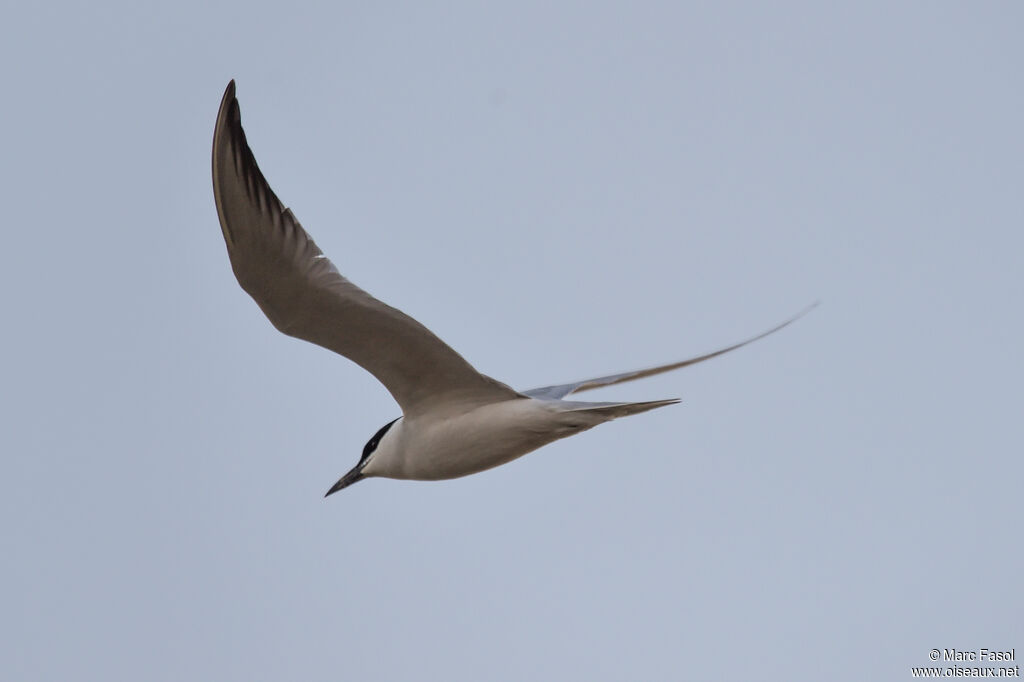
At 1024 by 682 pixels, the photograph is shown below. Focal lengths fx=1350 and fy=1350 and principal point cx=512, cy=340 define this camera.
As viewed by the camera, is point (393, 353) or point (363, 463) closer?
point (393, 353)

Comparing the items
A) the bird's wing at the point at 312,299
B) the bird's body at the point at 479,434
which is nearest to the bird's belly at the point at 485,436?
the bird's body at the point at 479,434

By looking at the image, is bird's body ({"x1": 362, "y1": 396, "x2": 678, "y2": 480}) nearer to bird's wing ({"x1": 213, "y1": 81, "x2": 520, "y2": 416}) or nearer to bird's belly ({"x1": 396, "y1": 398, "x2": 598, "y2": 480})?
bird's belly ({"x1": 396, "y1": 398, "x2": 598, "y2": 480})

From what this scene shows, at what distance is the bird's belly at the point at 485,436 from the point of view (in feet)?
24.2

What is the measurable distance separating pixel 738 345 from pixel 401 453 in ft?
7.92

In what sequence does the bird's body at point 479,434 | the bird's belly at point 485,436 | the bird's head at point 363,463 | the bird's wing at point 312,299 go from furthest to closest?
the bird's head at point 363,463 < the bird's belly at point 485,436 < the bird's body at point 479,434 < the bird's wing at point 312,299

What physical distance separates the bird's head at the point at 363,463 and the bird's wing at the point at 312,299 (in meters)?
0.59

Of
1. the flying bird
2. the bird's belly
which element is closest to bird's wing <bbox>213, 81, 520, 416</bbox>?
the flying bird

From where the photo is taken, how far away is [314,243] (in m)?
7.15

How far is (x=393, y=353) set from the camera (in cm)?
769

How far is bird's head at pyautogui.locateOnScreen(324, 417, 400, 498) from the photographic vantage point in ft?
28.3

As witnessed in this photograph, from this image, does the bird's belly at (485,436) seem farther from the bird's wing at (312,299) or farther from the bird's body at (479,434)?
the bird's wing at (312,299)

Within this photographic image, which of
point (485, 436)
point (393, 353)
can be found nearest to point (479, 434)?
point (485, 436)

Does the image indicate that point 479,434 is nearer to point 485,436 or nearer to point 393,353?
point 485,436

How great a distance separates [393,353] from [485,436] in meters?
0.71
